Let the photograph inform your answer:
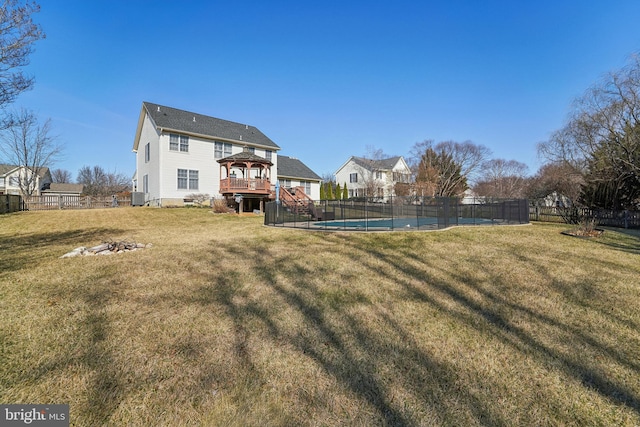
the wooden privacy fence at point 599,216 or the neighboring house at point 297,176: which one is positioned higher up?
→ the neighboring house at point 297,176

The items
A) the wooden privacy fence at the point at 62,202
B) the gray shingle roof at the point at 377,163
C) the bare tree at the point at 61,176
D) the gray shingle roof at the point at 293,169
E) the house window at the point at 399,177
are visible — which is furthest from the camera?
the bare tree at the point at 61,176

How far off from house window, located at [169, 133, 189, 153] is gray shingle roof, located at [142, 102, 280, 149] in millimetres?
608

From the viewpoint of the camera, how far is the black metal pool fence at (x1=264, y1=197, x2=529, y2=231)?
13.2 m

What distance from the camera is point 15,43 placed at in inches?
310

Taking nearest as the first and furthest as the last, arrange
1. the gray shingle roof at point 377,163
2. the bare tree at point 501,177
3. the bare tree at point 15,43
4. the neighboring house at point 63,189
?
the bare tree at point 15,43 < the gray shingle roof at point 377,163 < the neighboring house at point 63,189 < the bare tree at point 501,177

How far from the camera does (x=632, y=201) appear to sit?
18.6m

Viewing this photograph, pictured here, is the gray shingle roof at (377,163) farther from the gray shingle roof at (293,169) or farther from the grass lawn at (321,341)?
the grass lawn at (321,341)

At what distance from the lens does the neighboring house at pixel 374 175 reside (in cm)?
3872

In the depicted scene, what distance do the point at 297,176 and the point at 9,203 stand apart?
75.0 ft

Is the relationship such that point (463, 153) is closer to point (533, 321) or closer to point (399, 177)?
point (399, 177)

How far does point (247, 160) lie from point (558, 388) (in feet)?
65.4

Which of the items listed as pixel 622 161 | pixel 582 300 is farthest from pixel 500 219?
pixel 582 300

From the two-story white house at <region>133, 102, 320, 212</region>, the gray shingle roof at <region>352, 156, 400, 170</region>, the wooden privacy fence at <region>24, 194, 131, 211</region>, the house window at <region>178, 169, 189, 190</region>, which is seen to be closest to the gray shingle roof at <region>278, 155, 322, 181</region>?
the two-story white house at <region>133, 102, 320, 212</region>

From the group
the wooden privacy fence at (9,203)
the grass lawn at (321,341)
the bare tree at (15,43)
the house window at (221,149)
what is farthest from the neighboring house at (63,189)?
the grass lawn at (321,341)
